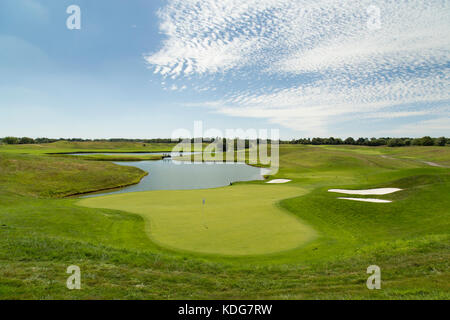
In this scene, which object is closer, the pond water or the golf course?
the golf course

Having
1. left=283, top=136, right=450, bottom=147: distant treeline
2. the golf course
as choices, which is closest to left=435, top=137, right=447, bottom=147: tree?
left=283, top=136, right=450, bottom=147: distant treeline

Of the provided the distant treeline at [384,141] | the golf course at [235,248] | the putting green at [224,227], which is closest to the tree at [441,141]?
the distant treeline at [384,141]

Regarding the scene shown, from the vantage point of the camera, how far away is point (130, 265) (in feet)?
30.8

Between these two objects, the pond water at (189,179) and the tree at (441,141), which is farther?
the tree at (441,141)

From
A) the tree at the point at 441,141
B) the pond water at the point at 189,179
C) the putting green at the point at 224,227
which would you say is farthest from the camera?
the tree at the point at 441,141

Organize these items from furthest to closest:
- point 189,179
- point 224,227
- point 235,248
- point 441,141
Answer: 1. point 441,141
2. point 189,179
3. point 224,227
4. point 235,248

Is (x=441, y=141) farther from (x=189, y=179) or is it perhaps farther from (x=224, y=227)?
(x=224, y=227)

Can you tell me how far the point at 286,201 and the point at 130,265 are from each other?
15.1 m

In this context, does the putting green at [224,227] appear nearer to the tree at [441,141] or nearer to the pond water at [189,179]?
the pond water at [189,179]

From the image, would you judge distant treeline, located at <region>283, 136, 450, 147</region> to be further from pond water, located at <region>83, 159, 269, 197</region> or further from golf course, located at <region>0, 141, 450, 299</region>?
golf course, located at <region>0, 141, 450, 299</region>

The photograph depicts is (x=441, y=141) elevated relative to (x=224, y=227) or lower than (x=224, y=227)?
elevated

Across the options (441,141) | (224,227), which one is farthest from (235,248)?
(441,141)
